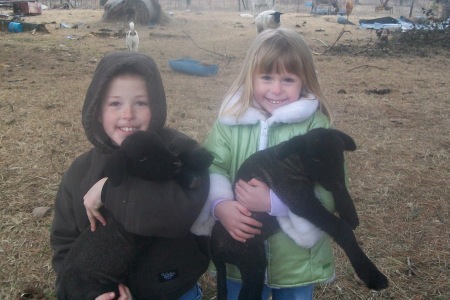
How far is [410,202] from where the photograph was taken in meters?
3.83

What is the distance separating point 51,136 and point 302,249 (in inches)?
145

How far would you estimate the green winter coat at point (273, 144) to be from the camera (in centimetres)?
195

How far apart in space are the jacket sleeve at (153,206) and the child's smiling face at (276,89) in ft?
1.73

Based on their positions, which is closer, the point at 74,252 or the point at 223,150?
the point at 74,252

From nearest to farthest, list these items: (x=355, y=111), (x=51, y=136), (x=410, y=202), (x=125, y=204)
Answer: (x=125, y=204), (x=410, y=202), (x=51, y=136), (x=355, y=111)

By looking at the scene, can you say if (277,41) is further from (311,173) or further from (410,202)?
(410,202)

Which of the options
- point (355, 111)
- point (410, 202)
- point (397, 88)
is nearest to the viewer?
point (410, 202)

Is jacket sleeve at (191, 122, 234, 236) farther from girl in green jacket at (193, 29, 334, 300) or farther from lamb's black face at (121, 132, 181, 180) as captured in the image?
lamb's black face at (121, 132, 181, 180)

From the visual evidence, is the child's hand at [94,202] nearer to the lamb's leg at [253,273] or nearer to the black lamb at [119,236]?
the black lamb at [119,236]

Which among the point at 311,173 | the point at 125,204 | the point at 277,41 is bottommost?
the point at 125,204

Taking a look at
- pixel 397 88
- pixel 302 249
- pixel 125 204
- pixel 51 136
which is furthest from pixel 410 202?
pixel 397 88

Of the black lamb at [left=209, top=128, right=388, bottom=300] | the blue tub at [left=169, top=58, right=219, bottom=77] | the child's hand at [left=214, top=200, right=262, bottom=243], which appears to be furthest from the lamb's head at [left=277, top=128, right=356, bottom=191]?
the blue tub at [left=169, top=58, right=219, bottom=77]

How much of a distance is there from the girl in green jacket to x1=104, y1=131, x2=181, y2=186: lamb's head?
264mm

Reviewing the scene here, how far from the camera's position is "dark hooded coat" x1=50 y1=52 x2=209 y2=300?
1.75 meters
